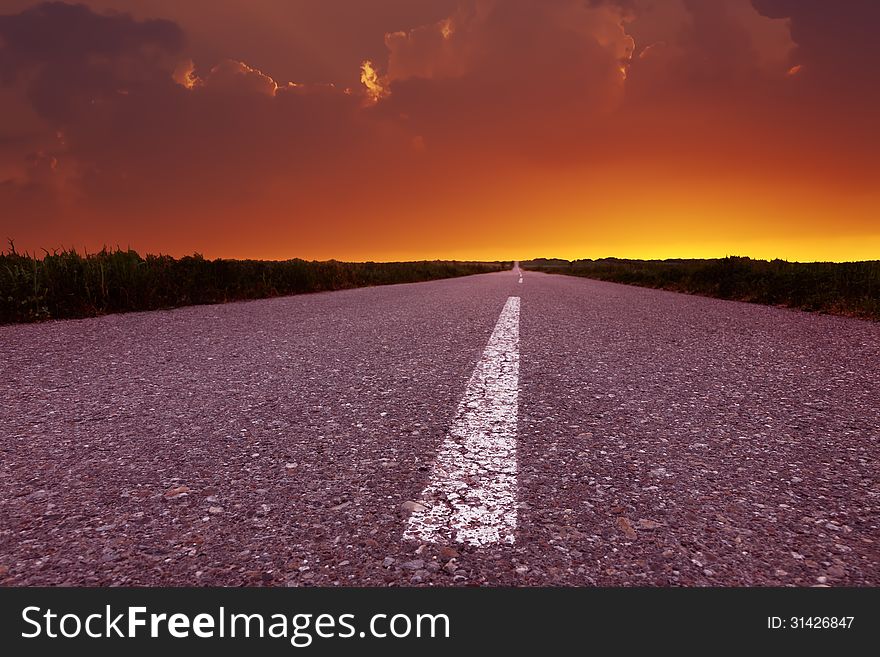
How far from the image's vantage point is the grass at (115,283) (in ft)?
25.9

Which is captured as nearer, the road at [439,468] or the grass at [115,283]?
the road at [439,468]

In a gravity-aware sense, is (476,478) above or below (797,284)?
below

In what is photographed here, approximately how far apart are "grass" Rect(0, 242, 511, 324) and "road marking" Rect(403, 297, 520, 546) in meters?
7.62

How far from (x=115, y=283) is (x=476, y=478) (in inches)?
367

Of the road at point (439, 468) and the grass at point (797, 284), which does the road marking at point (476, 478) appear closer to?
the road at point (439, 468)

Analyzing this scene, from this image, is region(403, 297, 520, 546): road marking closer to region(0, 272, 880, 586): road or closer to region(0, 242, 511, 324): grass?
region(0, 272, 880, 586): road

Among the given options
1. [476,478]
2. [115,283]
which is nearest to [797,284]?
[476,478]

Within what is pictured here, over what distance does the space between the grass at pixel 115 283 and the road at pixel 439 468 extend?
12.6ft

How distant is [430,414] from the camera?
9.73 ft

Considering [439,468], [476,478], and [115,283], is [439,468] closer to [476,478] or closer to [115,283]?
[476,478]

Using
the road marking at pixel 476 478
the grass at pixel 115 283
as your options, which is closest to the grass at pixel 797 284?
the road marking at pixel 476 478

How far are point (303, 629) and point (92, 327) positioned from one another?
6848 mm

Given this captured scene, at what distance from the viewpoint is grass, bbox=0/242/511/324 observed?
Result: 7.88 metres

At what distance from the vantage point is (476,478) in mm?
2094
